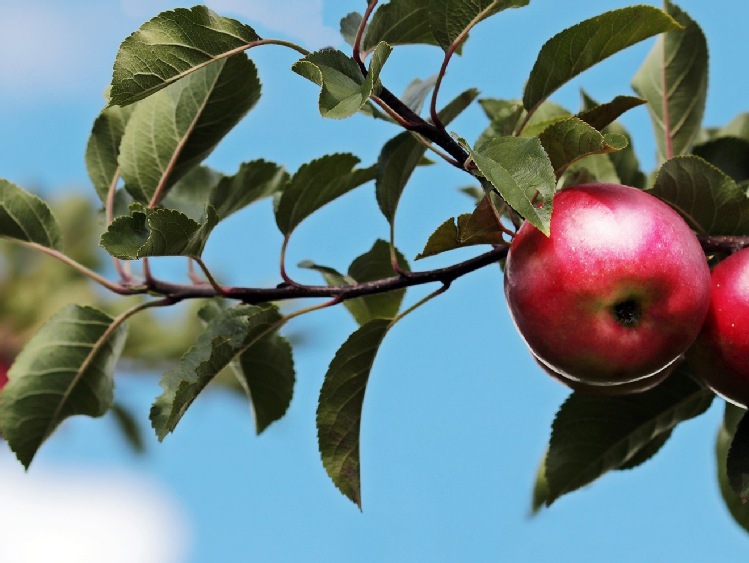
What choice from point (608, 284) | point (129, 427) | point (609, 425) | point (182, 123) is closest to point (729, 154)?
point (609, 425)

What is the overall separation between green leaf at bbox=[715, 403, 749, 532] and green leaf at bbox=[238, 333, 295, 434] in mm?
652

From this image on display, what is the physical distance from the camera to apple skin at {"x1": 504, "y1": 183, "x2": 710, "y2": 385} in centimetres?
101

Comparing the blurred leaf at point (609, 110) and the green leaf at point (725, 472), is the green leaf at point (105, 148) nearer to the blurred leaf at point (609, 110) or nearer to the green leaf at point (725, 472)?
the blurred leaf at point (609, 110)

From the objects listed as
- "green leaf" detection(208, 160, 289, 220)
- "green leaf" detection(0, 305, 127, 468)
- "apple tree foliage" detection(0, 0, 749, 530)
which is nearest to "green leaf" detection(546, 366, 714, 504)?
"apple tree foliage" detection(0, 0, 749, 530)

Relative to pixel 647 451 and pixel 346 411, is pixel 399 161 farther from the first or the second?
pixel 647 451

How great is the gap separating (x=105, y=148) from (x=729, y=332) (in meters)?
0.93

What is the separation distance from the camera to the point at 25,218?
4.58 ft

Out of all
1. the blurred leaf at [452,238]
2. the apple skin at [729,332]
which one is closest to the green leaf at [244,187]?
the blurred leaf at [452,238]

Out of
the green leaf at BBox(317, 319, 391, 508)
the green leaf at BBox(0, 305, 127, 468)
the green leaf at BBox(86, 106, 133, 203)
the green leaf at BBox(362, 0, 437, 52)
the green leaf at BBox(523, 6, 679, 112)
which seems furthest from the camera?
the green leaf at BBox(86, 106, 133, 203)

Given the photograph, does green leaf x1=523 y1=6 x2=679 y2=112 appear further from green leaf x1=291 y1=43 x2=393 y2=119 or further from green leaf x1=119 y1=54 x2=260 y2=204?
green leaf x1=119 y1=54 x2=260 y2=204

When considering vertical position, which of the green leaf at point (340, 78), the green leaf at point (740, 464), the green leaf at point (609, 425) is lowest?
the green leaf at point (609, 425)

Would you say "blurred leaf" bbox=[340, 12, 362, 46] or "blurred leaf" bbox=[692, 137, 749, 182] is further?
"blurred leaf" bbox=[692, 137, 749, 182]

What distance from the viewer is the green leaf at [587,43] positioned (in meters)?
0.99

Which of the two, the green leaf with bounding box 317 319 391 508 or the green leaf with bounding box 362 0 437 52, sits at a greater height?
the green leaf with bounding box 362 0 437 52
